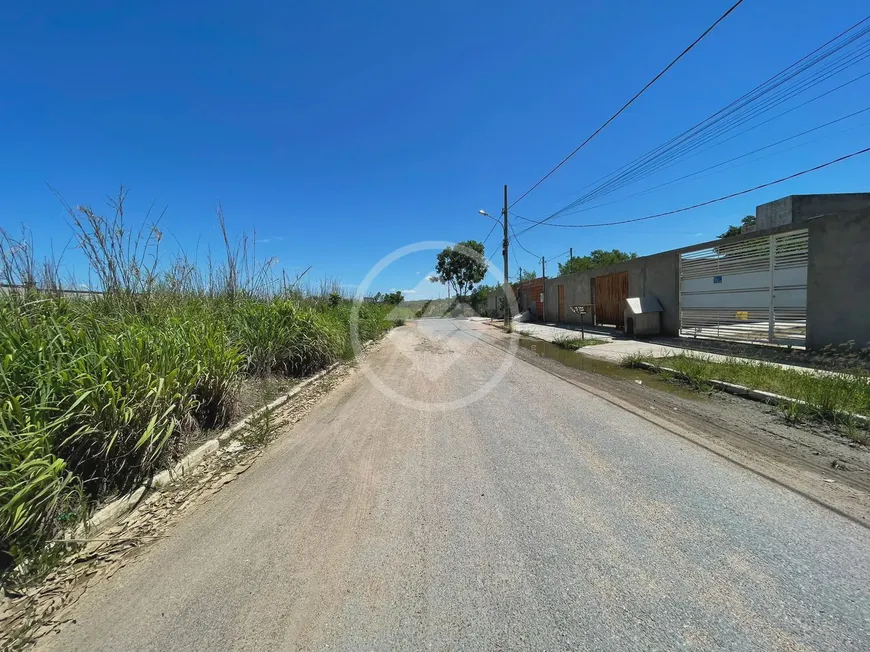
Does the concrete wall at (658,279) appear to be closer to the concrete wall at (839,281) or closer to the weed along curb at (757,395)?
the concrete wall at (839,281)

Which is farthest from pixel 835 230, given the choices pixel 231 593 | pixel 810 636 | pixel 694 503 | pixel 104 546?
pixel 104 546

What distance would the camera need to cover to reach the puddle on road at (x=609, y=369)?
218 inches

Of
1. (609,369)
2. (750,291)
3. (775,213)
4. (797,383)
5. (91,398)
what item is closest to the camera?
(91,398)

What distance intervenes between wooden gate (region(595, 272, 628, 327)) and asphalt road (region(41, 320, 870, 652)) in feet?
38.8

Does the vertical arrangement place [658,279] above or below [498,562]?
above

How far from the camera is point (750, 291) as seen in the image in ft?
29.3

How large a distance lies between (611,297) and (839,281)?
811 centimetres

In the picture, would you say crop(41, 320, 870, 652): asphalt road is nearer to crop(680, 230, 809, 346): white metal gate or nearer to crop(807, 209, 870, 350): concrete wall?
crop(807, 209, 870, 350): concrete wall

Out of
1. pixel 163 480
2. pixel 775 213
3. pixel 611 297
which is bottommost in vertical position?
pixel 163 480

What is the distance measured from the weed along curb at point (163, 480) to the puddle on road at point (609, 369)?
5.78 meters

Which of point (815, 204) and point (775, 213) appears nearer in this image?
point (815, 204)

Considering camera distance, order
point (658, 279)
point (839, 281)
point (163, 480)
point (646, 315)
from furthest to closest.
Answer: point (658, 279) → point (646, 315) → point (839, 281) → point (163, 480)

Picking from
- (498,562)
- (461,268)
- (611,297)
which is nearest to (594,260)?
(461,268)

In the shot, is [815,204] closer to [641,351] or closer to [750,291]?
[750,291]
